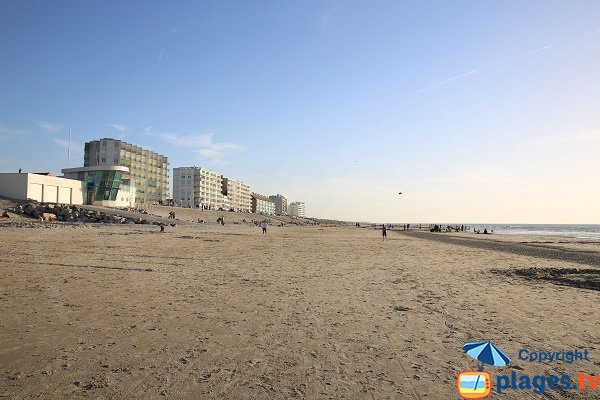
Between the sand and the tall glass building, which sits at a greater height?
the tall glass building

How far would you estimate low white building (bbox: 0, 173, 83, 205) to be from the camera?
52.8 meters

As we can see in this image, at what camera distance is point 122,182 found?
75.6 m

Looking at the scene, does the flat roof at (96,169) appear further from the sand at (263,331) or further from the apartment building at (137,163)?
the sand at (263,331)

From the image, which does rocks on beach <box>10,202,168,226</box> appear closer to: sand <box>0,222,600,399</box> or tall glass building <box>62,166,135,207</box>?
tall glass building <box>62,166,135,207</box>

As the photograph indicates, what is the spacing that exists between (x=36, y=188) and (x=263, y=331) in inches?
2460

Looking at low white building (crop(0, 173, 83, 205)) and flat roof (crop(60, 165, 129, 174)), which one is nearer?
low white building (crop(0, 173, 83, 205))

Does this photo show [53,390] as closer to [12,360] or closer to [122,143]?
[12,360]

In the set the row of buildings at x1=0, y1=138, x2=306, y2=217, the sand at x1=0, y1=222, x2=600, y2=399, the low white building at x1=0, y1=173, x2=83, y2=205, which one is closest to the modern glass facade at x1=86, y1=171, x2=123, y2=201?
the row of buildings at x1=0, y1=138, x2=306, y2=217

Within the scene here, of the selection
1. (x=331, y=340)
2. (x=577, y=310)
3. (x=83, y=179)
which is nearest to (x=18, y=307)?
(x=331, y=340)

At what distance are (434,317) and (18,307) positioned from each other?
30.9ft

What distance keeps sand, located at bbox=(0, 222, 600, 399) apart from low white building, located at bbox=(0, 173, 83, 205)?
1970 inches

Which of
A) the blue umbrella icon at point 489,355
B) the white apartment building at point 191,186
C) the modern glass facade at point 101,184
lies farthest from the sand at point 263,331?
the white apartment building at point 191,186

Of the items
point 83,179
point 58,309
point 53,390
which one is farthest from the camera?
point 83,179

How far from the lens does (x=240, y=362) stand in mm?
5340
